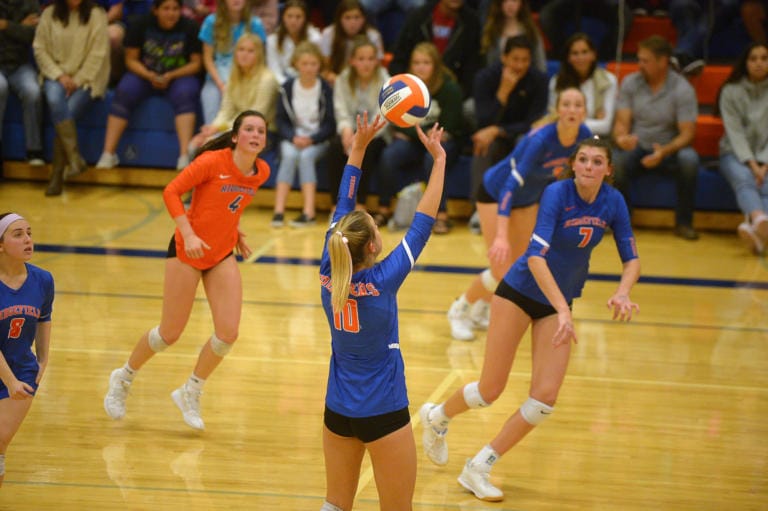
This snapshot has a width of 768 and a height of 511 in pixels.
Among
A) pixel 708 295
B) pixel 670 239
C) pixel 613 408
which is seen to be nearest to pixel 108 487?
pixel 613 408

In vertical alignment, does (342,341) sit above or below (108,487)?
above

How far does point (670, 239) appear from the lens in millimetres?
10039

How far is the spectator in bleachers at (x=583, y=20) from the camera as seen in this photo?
11086mm

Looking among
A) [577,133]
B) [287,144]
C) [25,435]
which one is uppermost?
[577,133]

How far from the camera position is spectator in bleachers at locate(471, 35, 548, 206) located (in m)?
9.87

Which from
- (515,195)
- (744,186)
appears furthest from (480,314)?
(744,186)

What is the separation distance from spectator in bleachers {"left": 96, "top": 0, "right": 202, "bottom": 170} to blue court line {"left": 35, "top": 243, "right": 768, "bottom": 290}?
1918 mm

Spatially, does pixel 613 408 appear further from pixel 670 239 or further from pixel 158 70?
pixel 158 70

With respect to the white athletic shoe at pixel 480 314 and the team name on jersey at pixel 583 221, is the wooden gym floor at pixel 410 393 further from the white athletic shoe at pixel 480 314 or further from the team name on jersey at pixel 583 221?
the team name on jersey at pixel 583 221

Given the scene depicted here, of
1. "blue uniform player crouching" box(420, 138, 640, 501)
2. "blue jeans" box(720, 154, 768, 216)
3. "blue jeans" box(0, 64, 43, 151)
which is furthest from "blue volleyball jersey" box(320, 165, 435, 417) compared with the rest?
"blue jeans" box(0, 64, 43, 151)

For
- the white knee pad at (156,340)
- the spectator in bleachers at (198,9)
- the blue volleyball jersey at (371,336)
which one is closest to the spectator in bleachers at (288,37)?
the spectator in bleachers at (198,9)

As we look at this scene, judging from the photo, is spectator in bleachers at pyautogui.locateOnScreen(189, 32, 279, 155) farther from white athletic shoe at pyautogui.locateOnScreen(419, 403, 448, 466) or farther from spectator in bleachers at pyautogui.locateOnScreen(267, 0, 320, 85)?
white athletic shoe at pyautogui.locateOnScreen(419, 403, 448, 466)

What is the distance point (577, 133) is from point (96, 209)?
18.7 ft

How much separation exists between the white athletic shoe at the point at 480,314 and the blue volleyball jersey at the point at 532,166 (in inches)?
36.8
